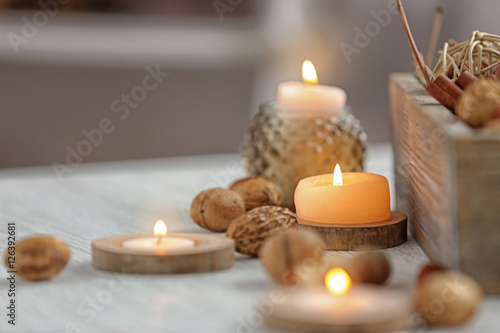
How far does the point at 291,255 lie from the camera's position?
61 cm

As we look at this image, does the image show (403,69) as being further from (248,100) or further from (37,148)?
(37,148)

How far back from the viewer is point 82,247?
0.80m

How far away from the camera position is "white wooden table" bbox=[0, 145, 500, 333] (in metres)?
0.55

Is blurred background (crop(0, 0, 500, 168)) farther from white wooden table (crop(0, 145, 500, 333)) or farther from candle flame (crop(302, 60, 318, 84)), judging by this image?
candle flame (crop(302, 60, 318, 84))

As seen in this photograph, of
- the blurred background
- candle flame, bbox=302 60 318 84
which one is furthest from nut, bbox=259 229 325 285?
the blurred background

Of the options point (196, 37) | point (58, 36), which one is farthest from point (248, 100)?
point (58, 36)

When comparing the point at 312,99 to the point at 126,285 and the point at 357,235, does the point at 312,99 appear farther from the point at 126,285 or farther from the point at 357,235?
the point at 126,285

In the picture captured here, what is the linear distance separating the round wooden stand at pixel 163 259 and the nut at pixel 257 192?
9.1 inches

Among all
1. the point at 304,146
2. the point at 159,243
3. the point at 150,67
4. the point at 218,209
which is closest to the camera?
the point at 159,243

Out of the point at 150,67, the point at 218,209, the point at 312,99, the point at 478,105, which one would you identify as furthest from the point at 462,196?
the point at 150,67

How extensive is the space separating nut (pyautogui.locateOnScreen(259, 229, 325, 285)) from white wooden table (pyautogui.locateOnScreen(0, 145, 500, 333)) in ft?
0.07

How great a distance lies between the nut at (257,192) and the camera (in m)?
0.92

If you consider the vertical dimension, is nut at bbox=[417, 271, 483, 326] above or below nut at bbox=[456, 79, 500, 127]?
below

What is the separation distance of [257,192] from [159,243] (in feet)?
0.82
